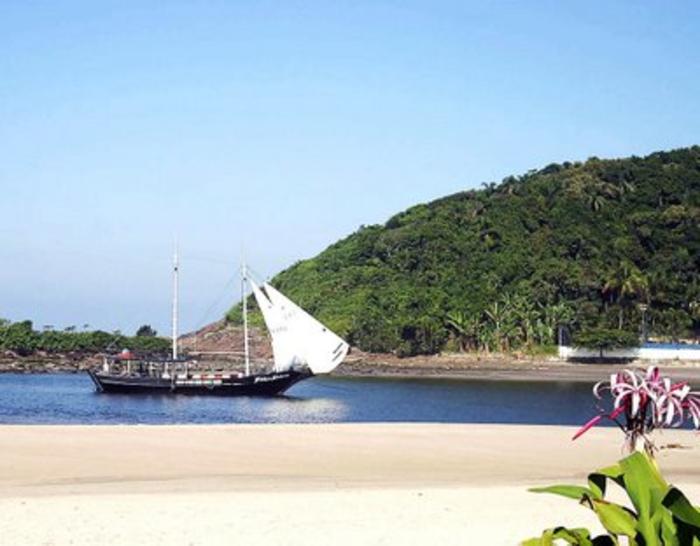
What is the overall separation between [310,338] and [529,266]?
61.1 meters

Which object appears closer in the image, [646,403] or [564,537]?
[646,403]

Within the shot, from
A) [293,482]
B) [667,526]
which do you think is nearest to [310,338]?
[293,482]

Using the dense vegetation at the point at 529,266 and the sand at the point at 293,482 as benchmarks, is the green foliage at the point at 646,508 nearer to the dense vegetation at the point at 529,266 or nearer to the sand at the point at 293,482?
the sand at the point at 293,482

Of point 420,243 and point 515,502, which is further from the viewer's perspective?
point 420,243

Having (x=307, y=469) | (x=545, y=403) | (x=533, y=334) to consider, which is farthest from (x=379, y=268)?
(x=307, y=469)

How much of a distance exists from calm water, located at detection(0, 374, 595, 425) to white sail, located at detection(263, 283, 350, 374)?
285 centimetres

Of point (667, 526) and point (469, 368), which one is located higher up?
point (667, 526)

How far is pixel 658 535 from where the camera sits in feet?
18.3

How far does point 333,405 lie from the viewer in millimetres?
67875

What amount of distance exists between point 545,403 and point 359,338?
209 ft

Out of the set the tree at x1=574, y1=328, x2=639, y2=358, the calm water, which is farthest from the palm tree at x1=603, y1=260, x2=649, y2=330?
the calm water

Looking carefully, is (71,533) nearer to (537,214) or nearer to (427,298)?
(427,298)

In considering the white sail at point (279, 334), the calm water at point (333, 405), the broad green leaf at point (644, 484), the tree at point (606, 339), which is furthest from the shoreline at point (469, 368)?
the broad green leaf at point (644, 484)

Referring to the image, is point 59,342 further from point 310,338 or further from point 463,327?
point 310,338
